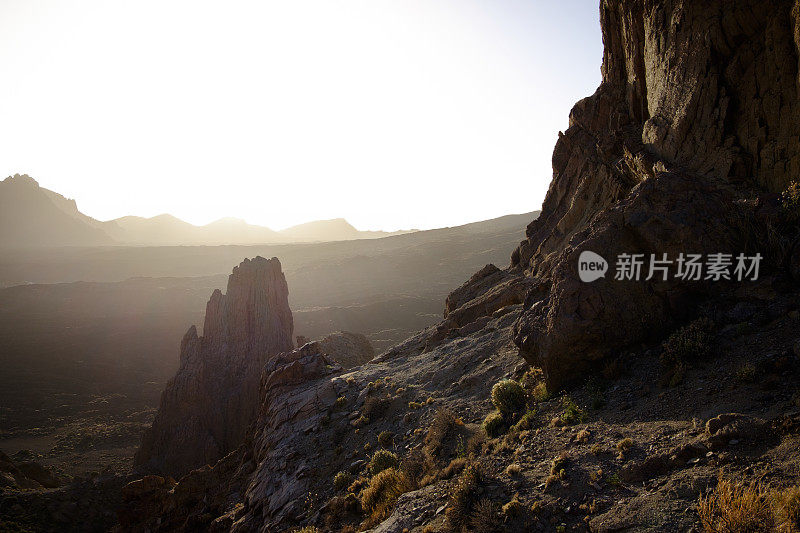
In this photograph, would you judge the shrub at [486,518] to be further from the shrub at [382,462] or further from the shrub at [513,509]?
the shrub at [382,462]

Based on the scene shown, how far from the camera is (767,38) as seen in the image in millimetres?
15422

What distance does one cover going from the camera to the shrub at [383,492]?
1098 centimetres

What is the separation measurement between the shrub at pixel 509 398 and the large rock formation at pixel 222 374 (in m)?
28.4

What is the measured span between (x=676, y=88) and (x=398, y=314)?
72198 millimetres

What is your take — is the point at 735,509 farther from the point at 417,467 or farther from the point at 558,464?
Result: the point at 417,467

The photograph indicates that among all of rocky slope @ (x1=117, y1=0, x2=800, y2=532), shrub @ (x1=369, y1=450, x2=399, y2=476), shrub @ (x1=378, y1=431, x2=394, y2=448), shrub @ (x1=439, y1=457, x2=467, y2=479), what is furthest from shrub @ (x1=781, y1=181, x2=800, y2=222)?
shrub @ (x1=378, y1=431, x2=394, y2=448)

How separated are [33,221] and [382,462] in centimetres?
21240

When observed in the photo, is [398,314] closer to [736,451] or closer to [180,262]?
[736,451]

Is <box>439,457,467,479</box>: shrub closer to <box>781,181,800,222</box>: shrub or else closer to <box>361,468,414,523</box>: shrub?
<box>361,468,414,523</box>: shrub

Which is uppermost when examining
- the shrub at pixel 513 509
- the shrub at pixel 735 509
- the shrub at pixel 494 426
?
the shrub at pixel 735 509

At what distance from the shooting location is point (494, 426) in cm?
1242

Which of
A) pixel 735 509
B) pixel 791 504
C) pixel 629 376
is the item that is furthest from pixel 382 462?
pixel 791 504

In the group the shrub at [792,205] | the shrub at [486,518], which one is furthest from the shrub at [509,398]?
the shrub at [792,205]

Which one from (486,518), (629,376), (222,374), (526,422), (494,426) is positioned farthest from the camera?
(222,374)
